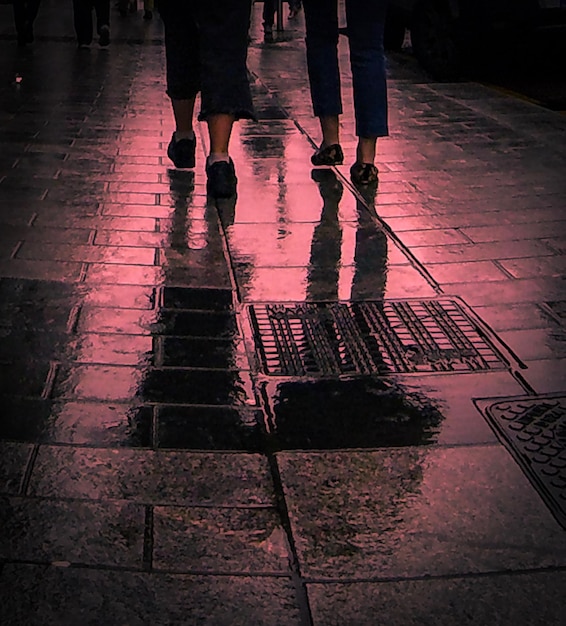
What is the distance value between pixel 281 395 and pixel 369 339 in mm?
508

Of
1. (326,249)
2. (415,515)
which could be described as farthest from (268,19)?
(415,515)

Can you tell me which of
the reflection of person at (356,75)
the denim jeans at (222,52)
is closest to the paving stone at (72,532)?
the denim jeans at (222,52)

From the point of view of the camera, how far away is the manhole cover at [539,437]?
7.28 ft

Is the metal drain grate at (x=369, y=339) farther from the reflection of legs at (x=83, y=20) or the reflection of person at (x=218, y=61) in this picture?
the reflection of legs at (x=83, y=20)

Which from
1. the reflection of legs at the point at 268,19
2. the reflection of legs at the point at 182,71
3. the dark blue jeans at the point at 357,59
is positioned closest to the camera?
the dark blue jeans at the point at 357,59

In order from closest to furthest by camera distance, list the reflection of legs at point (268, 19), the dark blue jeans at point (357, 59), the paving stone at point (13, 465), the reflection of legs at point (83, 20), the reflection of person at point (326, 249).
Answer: the paving stone at point (13, 465)
the reflection of person at point (326, 249)
the dark blue jeans at point (357, 59)
the reflection of legs at point (83, 20)
the reflection of legs at point (268, 19)

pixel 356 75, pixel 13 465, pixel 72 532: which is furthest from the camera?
pixel 356 75

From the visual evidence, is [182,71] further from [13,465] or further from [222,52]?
[13,465]

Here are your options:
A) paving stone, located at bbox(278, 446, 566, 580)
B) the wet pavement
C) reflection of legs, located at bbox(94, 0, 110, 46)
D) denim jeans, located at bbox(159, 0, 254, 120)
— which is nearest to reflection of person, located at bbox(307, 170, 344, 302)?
the wet pavement

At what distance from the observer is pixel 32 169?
204 inches

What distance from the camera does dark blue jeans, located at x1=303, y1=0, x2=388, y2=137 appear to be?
16.1 ft

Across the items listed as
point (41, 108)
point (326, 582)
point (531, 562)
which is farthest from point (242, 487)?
point (41, 108)

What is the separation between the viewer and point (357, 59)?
5.02m

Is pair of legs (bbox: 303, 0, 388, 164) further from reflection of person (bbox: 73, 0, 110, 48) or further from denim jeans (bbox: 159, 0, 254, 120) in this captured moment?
reflection of person (bbox: 73, 0, 110, 48)
